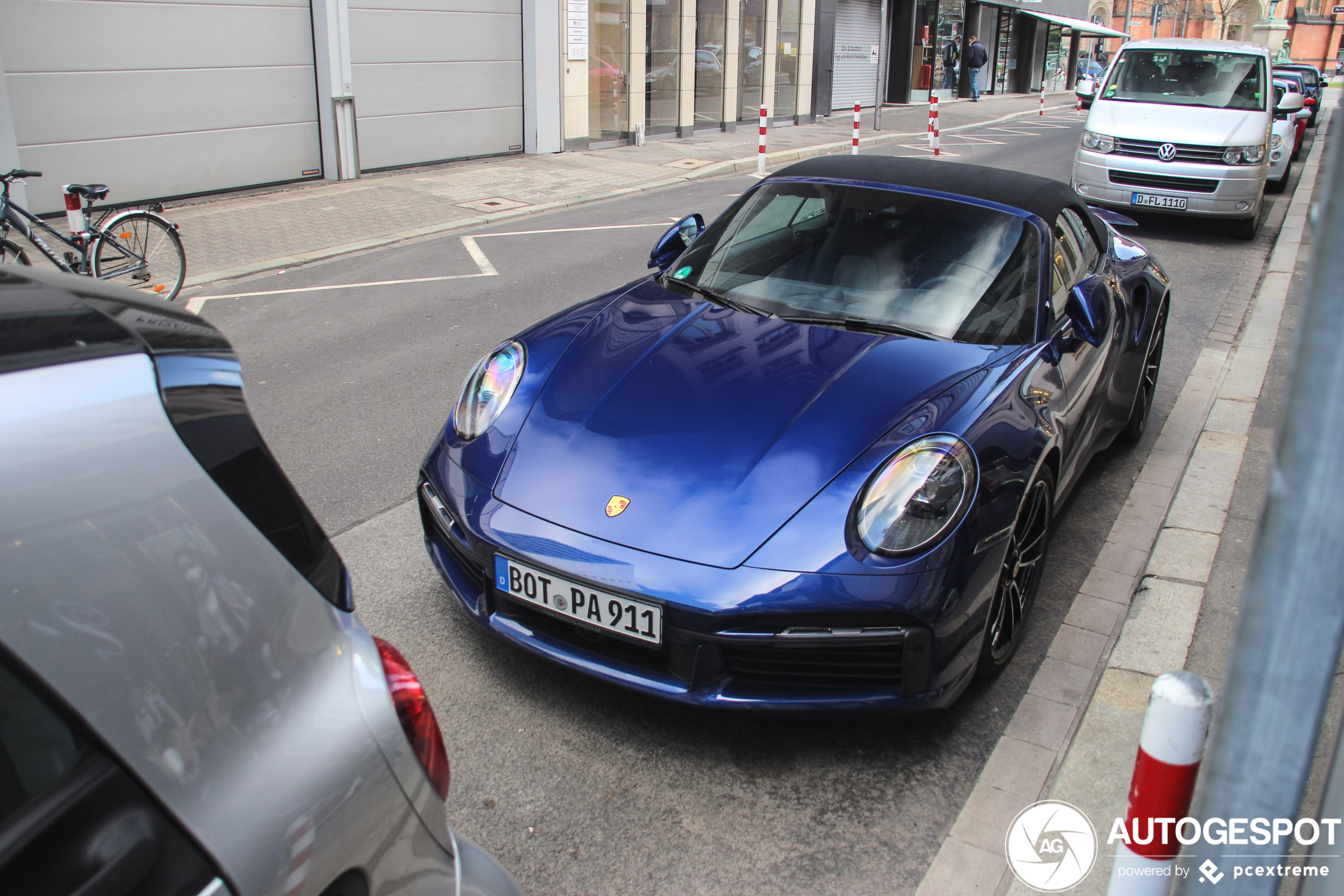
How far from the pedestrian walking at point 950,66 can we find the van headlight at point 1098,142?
77.1ft

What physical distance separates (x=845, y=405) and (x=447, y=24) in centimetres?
1326

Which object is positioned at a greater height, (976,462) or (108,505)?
(108,505)

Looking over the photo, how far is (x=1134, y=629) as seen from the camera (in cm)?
374

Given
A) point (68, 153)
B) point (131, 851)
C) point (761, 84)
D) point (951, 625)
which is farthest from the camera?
point (761, 84)

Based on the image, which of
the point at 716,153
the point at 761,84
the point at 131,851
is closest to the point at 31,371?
the point at 131,851

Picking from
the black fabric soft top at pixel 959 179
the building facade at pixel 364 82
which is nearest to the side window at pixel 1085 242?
the black fabric soft top at pixel 959 179

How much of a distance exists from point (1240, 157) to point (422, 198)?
869 centimetres

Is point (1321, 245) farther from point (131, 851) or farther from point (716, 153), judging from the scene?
point (716, 153)

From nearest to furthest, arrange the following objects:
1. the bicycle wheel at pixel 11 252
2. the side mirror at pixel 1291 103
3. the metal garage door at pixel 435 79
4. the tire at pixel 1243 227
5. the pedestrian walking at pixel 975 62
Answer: the bicycle wheel at pixel 11 252, the tire at pixel 1243 227, the side mirror at pixel 1291 103, the metal garage door at pixel 435 79, the pedestrian walking at pixel 975 62

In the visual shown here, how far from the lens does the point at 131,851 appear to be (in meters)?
1.11

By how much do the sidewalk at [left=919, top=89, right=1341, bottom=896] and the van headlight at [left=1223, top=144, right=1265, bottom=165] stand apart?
192 inches

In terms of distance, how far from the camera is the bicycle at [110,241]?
784 cm

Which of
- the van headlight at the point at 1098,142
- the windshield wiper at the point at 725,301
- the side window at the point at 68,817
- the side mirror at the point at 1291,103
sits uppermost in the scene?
the side mirror at the point at 1291,103

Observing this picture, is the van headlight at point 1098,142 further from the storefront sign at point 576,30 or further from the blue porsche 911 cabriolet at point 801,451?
the storefront sign at point 576,30
